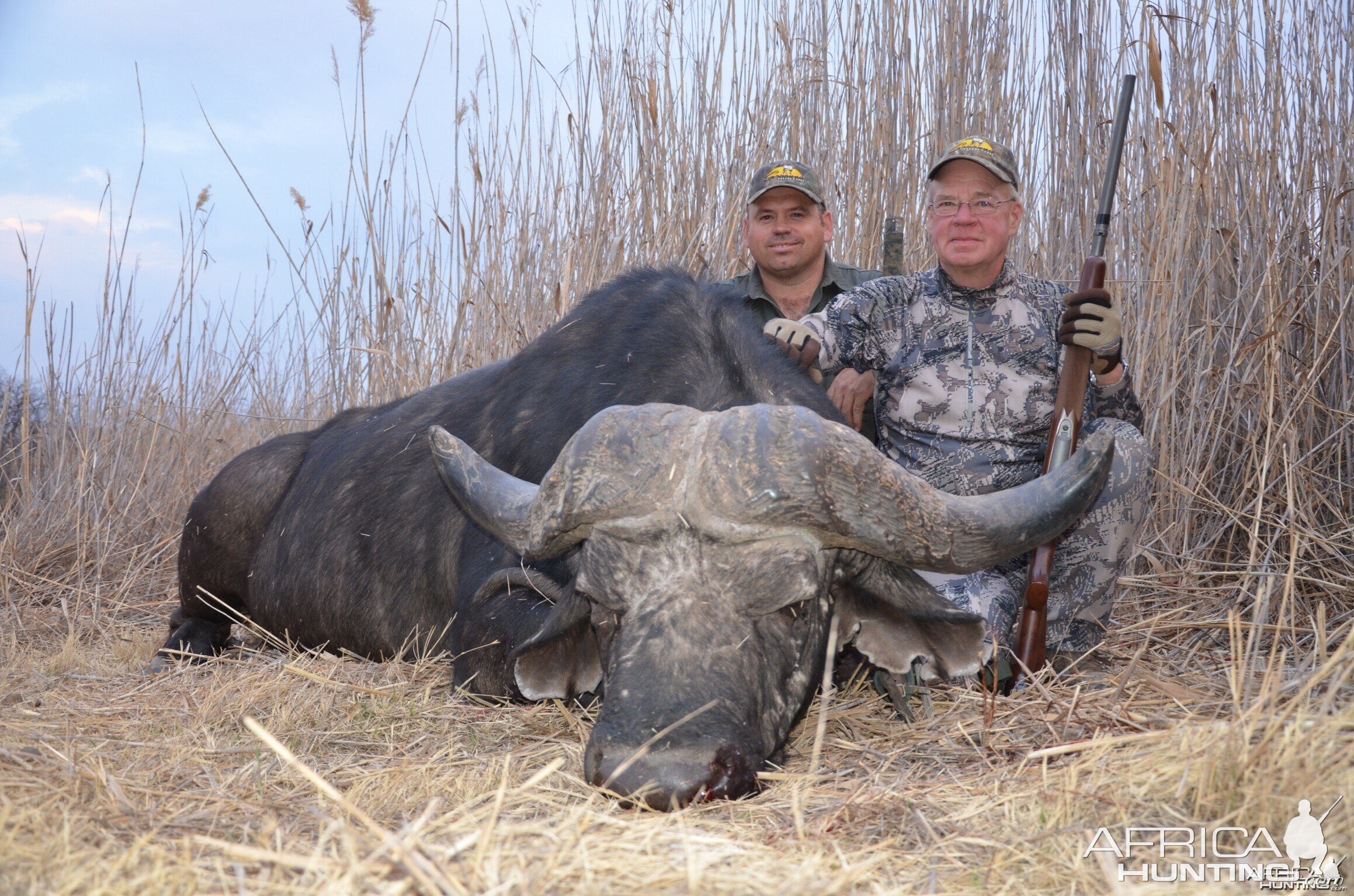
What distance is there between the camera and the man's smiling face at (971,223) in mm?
4133

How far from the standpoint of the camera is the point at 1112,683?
9.77ft

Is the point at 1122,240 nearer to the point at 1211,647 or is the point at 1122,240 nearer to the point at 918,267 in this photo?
the point at 918,267

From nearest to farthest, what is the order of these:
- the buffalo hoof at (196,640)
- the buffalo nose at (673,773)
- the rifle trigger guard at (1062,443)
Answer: the buffalo nose at (673,773), the rifle trigger guard at (1062,443), the buffalo hoof at (196,640)

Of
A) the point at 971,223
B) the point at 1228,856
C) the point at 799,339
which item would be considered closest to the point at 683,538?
the point at 1228,856

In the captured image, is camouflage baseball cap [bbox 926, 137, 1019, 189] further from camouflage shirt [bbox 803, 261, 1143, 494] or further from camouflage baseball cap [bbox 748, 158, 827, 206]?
camouflage baseball cap [bbox 748, 158, 827, 206]

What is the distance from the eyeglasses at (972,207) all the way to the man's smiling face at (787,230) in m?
1.09

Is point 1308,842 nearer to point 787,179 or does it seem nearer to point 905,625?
point 905,625

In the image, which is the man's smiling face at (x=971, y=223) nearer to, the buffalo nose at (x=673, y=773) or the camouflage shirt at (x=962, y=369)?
the camouflage shirt at (x=962, y=369)

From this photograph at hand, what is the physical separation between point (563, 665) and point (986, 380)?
7.21 ft

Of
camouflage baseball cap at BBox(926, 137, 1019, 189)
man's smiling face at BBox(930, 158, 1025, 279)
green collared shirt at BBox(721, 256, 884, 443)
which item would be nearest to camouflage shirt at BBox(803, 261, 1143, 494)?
man's smiling face at BBox(930, 158, 1025, 279)

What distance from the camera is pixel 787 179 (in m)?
5.23

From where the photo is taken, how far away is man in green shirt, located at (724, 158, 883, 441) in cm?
527

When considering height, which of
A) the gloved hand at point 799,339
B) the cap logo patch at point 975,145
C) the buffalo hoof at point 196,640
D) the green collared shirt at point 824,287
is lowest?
the buffalo hoof at point 196,640

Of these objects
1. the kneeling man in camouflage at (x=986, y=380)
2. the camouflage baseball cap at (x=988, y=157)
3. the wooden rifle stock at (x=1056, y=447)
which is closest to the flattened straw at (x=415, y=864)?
the wooden rifle stock at (x=1056, y=447)
